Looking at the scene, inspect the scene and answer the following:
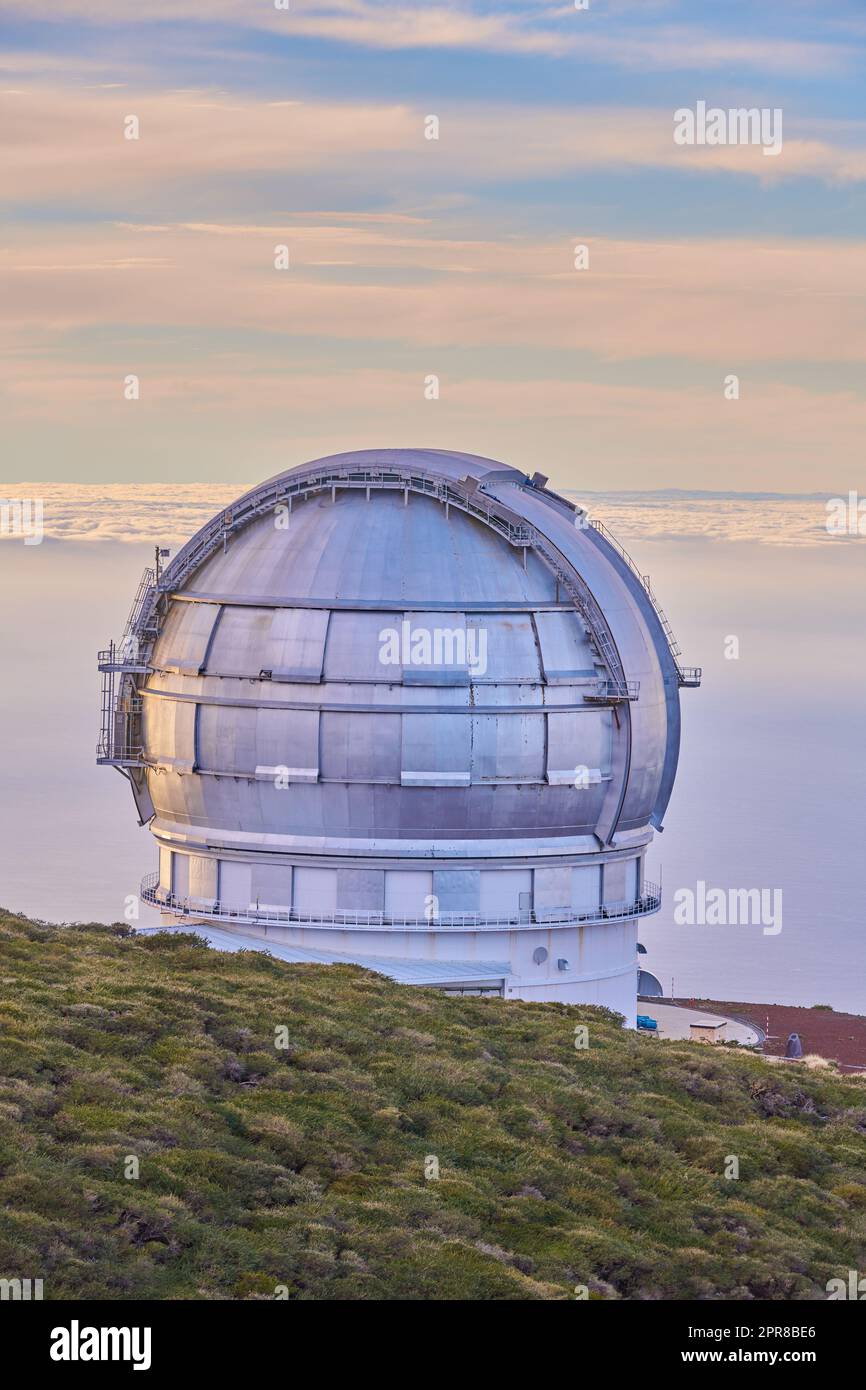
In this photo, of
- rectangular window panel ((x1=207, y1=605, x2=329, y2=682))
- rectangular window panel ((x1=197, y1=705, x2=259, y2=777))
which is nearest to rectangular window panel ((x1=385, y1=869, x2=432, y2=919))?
rectangular window panel ((x1=197, y1=705, x2=259, y2=777))

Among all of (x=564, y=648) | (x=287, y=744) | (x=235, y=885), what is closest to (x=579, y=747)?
(x=564, y=648)

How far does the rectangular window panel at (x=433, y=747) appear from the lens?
1537 inches

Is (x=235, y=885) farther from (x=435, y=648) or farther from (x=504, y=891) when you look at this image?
(x=435, y=648)

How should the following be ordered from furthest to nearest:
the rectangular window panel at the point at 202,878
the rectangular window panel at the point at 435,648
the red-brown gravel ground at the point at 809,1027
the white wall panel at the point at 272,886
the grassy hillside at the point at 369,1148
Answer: the red-brown gravel ground at the point at 809,1027, the rectangular window panel at the point at 202,878, the white wall panel at the point at 272,886, the rectangular window panel at the point at 435,648, the grassy hillside at the point at 369,1148

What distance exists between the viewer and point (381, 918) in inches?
1586

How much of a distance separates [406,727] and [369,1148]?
16.0 metres

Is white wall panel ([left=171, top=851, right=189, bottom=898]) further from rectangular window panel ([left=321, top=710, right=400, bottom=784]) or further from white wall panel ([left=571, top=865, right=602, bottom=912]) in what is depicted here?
white wall panel ([left=571, top=865, right=602, bottom=912])

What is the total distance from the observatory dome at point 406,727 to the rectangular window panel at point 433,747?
38 mm

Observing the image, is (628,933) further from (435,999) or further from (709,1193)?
(709,1193)

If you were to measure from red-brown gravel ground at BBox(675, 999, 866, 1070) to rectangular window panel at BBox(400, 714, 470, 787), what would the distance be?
11.7 m

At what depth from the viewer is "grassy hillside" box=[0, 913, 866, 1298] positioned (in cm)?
1941

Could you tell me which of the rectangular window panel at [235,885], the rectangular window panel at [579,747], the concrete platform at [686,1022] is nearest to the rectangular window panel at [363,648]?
the rectangular window panel at [579,747]

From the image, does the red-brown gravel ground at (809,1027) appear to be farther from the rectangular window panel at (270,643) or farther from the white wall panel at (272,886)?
the rectangular window panel at (270,643)
